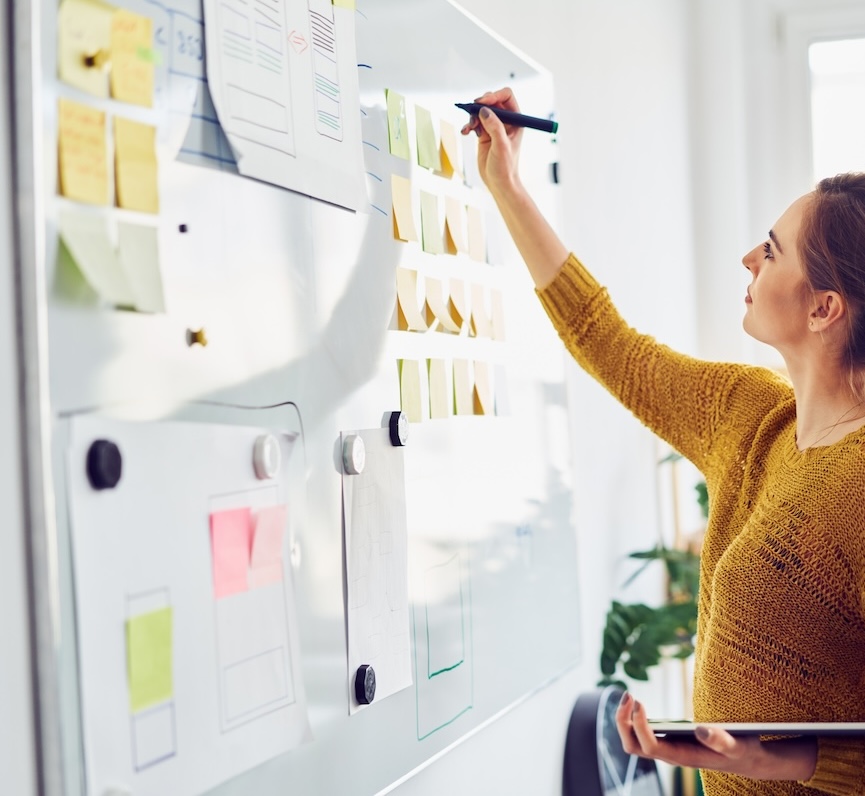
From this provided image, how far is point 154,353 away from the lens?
853 mm

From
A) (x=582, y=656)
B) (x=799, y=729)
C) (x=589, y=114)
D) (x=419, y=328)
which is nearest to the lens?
(x=799, y=729)

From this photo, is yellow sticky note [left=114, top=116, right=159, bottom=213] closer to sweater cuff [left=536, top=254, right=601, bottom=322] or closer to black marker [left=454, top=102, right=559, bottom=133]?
black marker [left=454, top=102, right=559, bottom=133]

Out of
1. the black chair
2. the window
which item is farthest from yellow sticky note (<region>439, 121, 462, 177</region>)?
the window

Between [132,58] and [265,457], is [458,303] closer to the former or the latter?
[265,457]

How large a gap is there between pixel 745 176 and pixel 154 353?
90.8 inches

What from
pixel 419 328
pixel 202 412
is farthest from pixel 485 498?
pixel 202 412

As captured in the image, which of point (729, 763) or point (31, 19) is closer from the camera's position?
point (31, 19)

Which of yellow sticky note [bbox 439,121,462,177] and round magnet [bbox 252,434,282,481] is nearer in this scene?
round magnet [bbox 252,434,282,481]

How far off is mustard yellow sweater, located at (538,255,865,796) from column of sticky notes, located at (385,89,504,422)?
134 millimetres

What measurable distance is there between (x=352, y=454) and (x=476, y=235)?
0.47 m

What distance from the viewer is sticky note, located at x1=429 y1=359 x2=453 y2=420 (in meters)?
1.31

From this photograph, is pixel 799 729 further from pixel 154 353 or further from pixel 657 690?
pixel 657 690

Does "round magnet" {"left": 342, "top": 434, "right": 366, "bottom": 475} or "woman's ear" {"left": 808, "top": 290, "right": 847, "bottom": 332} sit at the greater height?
"woman's ear" {"left": 808, "top": 290, "right": 847, "bottom": 332}

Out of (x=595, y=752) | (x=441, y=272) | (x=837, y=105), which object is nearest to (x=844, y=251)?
(x=441, y=272)
